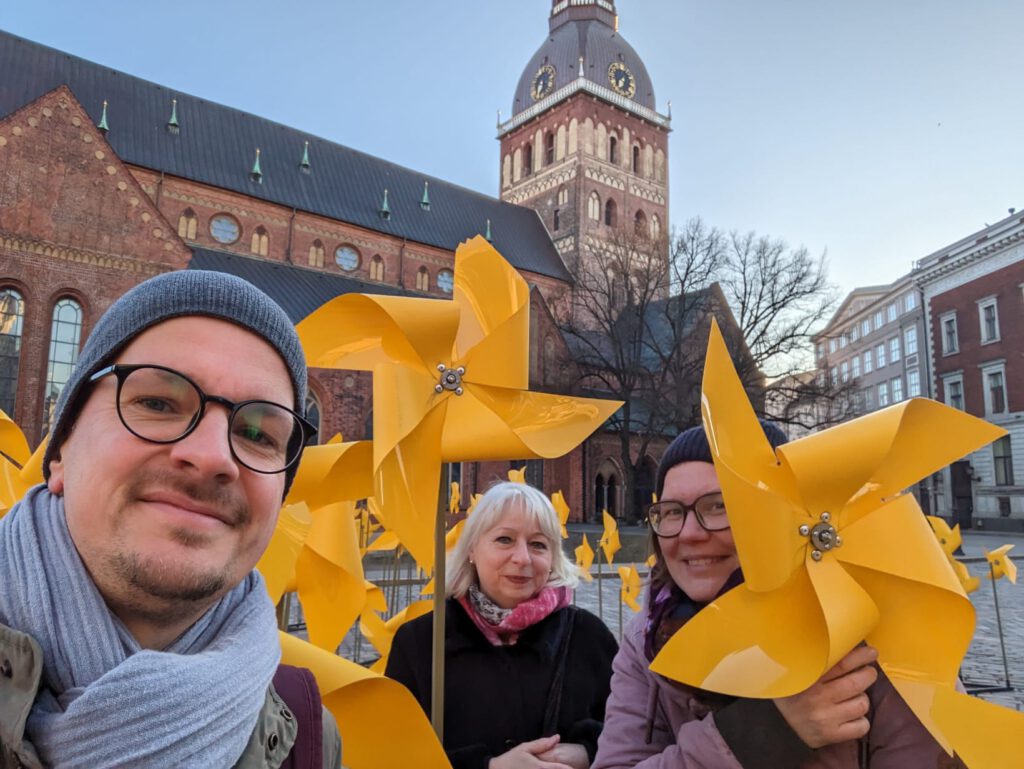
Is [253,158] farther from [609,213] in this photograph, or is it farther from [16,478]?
[16,478]

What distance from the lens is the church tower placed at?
40.0 meters

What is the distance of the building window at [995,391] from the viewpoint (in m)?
28.8

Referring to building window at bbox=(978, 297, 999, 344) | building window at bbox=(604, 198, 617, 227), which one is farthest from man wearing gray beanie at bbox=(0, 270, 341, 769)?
building window at bbox=(604, 198, 617, 227)

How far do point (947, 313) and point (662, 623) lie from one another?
119 ft

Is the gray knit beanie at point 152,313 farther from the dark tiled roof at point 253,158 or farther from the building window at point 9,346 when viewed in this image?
the dark tiled roof at point 253,158

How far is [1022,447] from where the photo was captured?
90.2 ft

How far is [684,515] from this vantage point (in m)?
1.68

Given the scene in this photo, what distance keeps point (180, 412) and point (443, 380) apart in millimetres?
898

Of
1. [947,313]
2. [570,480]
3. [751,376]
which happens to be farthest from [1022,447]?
[570,480]

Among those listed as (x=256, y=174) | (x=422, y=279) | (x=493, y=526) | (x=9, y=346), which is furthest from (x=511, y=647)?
(x=422, y=279)

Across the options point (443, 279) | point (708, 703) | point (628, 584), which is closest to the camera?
point (708, 703)

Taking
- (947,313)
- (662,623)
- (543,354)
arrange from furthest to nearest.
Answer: (947,313) → (543,354) → (662,623)

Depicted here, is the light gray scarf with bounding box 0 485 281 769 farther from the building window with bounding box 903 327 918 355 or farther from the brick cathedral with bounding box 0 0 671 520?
the building window with bounding box 903 327 918 355

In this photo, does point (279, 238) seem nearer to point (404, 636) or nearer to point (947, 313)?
point (404, 636)
